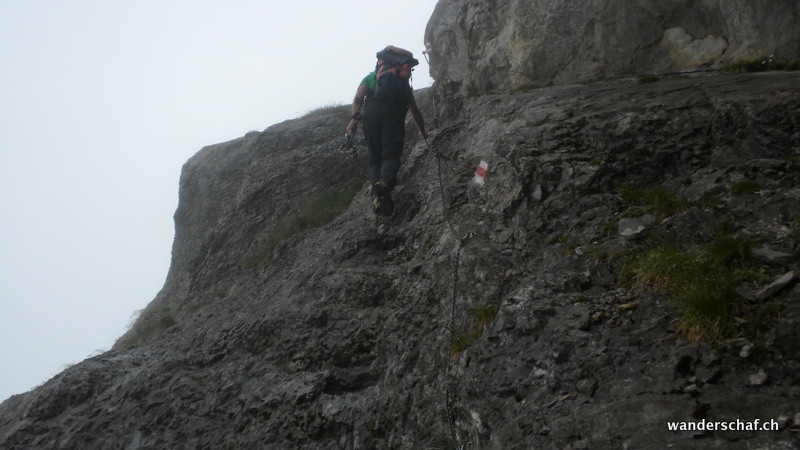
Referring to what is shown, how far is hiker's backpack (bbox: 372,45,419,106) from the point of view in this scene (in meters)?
10.4

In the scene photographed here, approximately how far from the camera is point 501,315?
19.0ft

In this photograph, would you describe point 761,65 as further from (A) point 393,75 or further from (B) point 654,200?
(A) point 393,75

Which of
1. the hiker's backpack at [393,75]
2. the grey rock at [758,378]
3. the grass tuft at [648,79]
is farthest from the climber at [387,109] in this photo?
the grey rock at [758,378]

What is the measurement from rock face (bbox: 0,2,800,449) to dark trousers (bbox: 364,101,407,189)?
53 cm

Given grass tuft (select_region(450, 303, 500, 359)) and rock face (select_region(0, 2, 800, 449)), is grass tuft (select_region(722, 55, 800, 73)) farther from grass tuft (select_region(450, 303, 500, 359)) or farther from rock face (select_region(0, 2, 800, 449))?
grass tuft (select_region(450, 303, 500, 359))

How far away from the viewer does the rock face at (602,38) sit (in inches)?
313

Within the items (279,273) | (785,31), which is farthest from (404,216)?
(785,31)

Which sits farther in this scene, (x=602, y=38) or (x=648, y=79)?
(x=602, y=38)

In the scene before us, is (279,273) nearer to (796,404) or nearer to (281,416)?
(281,416)

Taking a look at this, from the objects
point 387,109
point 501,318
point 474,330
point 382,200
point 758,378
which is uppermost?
point 387,109

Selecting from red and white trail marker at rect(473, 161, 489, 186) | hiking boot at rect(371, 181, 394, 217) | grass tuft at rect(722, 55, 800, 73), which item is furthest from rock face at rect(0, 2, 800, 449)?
grass tuft at rect(722, 55, 800, 73)

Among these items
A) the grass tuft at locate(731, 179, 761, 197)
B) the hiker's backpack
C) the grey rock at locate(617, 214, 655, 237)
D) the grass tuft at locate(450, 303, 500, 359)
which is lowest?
the grass tuft at locate(450, 303, 500, 359)

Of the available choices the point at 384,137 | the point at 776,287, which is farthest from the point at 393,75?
the point at 776,287

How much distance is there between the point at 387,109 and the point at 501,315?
19.4 feet
